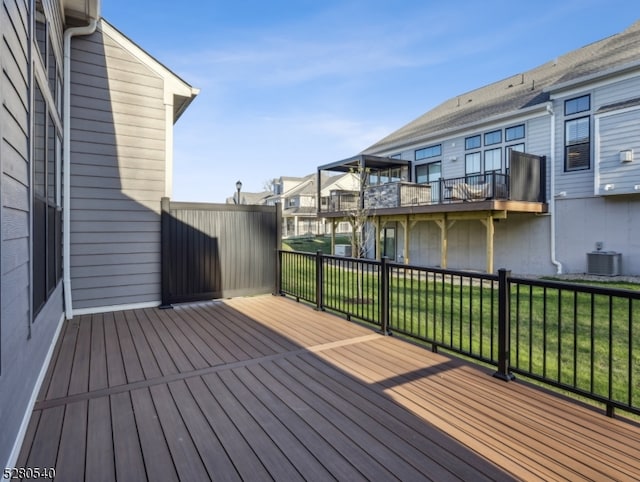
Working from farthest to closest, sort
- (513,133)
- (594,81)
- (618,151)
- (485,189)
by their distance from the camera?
(513,133), (485,189), (594,81), (618,151)

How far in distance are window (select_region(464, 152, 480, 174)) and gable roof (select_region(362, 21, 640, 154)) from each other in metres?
1.05

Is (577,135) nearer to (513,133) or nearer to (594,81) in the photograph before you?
(594,81)

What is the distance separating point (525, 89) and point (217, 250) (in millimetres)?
12329

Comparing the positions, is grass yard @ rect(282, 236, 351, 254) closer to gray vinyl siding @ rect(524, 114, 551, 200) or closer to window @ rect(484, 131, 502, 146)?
window @ rect(484, 131, 502, 146)

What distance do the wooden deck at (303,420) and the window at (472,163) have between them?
1037cm

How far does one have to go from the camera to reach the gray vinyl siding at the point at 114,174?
190 inches

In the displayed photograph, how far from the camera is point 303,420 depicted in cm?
220

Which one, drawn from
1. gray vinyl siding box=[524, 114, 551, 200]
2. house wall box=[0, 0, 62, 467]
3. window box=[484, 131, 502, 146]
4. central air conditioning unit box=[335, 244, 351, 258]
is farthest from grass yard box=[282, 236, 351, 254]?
house wall box=[0, 0, 62, 467]

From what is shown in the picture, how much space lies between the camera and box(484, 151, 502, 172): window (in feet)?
37.9

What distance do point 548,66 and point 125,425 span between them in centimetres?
1629

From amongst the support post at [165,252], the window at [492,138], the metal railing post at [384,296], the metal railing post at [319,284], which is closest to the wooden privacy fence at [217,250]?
the support post at [165,252]

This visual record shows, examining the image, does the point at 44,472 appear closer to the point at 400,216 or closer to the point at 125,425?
the point at 125,425

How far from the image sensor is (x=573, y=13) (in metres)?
11.6

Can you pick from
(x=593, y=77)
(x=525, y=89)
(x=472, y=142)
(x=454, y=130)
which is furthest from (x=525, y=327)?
(x=525, y=89)
